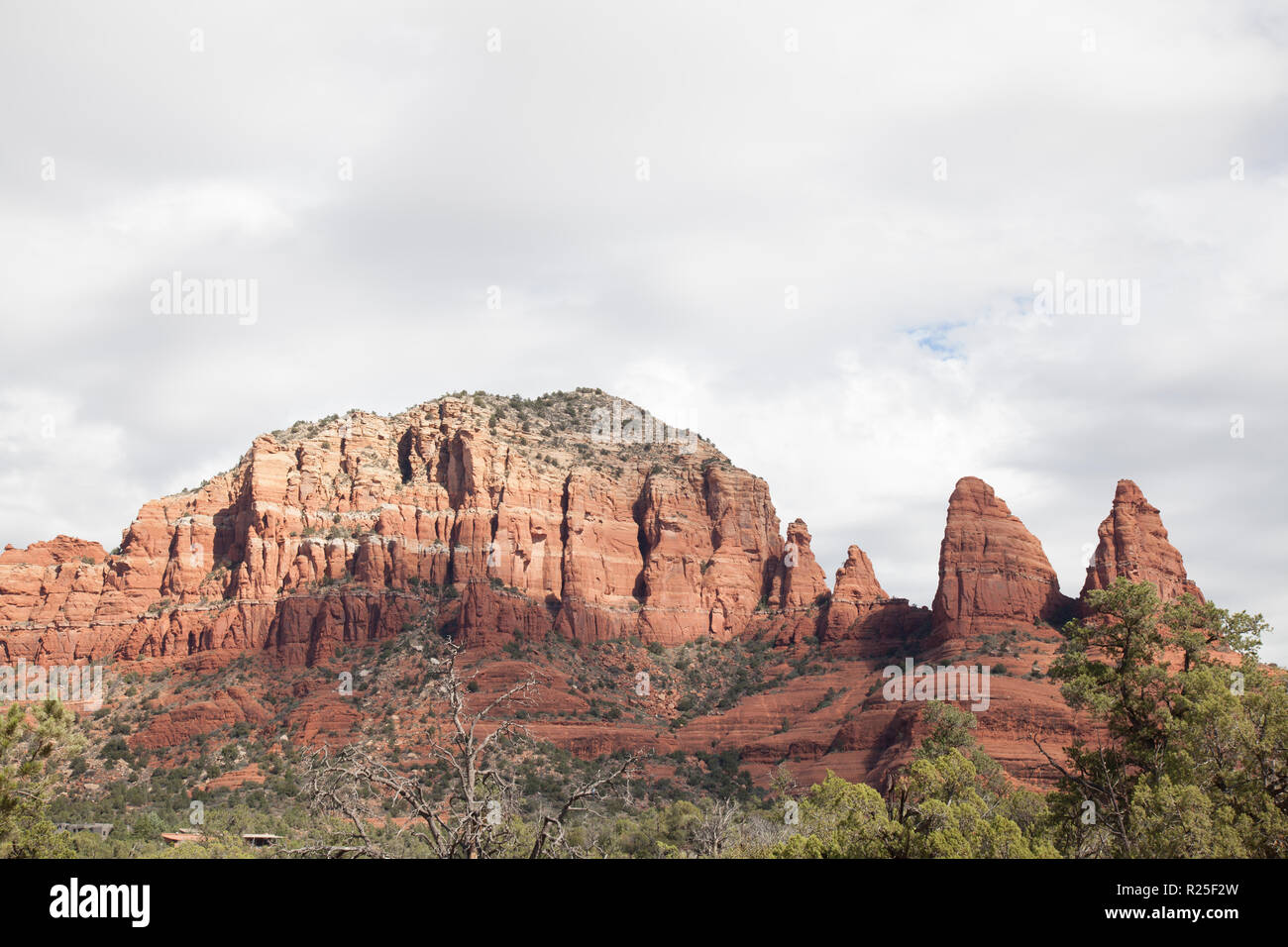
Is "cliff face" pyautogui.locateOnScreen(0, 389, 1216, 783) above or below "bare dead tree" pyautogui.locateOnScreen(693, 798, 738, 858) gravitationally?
above

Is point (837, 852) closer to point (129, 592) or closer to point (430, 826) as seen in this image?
point (430, 826)

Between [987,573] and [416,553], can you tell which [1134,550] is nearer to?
[987,573]

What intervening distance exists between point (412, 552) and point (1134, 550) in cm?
7680

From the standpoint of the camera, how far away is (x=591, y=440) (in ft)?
462

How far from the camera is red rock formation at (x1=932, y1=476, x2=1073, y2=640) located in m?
103

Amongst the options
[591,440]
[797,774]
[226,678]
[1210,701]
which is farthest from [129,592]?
[1210,701]

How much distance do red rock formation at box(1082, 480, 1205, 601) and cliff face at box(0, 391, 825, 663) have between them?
120ft

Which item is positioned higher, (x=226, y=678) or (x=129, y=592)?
(x=129, y=592)

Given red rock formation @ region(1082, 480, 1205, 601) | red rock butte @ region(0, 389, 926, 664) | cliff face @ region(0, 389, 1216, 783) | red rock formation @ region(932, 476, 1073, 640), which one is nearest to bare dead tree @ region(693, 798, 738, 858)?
cliff face @ region(0, 389, 1216, 783)

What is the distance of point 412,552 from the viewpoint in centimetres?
11638

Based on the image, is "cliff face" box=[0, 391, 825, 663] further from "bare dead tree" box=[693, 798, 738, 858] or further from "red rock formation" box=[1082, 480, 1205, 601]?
"bare dead tree" box=[693, 798, 738, 858]

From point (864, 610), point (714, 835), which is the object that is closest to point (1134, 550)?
point (864, 610)
